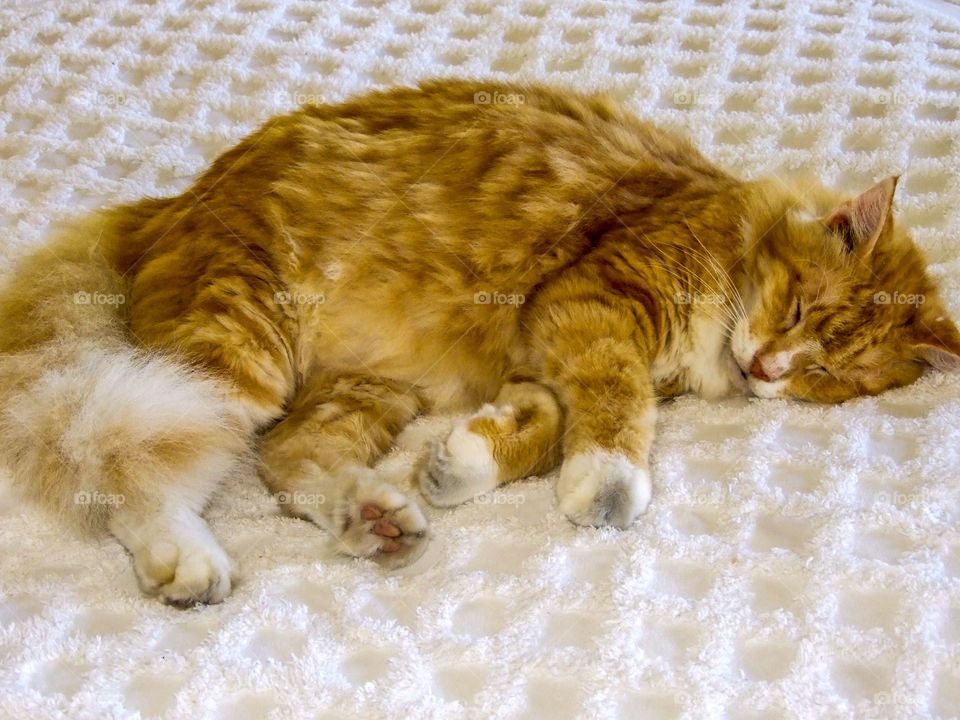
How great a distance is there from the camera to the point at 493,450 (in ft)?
6.25

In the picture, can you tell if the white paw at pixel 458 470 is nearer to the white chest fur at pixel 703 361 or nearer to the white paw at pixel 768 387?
the white chest fur at pixel 703 361

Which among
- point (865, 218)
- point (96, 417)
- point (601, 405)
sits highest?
point (865, 218)

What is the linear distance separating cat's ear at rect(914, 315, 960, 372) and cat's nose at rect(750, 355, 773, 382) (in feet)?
1.04

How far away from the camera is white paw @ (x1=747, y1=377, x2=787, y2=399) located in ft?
6.69

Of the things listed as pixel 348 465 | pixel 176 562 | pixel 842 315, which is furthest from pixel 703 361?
pixel 176 562

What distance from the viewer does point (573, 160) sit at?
2217 mm

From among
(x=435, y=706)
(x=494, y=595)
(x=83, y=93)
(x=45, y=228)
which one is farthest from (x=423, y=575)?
(x=83, y=93)

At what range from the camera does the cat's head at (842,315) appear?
6.59 feet

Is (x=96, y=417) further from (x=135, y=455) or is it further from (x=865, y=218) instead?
(x=865, y=218)

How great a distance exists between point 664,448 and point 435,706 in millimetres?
768

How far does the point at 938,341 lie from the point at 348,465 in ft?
4.21

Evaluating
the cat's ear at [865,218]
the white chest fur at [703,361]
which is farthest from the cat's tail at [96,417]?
the cat's ear at [865,218]

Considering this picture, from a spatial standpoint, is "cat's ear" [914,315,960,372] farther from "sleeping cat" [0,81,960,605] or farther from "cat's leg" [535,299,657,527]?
"cat's leg" [535,299,657,527]

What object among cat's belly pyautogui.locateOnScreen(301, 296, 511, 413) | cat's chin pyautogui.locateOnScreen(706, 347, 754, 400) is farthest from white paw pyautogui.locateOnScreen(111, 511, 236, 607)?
cat's chin pyautogui.locateOnScreen(706, 347, 754, 400)
